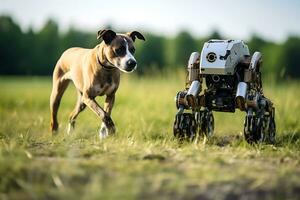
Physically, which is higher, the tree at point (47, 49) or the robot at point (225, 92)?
the robot at point (225, 92)

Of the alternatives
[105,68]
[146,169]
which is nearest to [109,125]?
[105,68]

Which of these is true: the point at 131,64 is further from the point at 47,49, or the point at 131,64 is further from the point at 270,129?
the point at 47,49

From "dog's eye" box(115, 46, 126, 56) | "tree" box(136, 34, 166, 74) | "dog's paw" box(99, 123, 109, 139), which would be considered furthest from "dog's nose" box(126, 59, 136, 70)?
"tree" box(136, 34, 166, 74)

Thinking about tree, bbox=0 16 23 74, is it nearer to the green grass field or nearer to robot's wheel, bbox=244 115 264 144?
the green grass field

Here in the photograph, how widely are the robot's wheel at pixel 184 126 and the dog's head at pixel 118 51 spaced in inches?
38.0

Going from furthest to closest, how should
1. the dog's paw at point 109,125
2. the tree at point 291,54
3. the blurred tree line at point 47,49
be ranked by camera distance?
the blurred tree line at point 47,49 < the tree at point 291,54 < the dog's paw at point 109,125

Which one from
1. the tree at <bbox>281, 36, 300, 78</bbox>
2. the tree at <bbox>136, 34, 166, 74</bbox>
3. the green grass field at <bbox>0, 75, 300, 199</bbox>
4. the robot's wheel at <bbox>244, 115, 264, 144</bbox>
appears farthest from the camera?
the tree at <bbox>136, 34, 166, 74</bbox>

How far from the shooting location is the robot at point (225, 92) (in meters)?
6.32

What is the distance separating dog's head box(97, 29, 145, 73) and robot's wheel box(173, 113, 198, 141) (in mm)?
966

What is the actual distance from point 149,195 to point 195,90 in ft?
9.09

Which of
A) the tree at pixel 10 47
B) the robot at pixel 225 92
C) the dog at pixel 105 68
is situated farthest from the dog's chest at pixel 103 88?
the tree at pixel 10 47

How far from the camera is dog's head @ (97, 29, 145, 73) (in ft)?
23.0

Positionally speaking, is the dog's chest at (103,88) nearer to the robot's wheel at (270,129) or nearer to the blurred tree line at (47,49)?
the robot's wheel at (270,129)

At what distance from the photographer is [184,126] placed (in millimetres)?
6570
